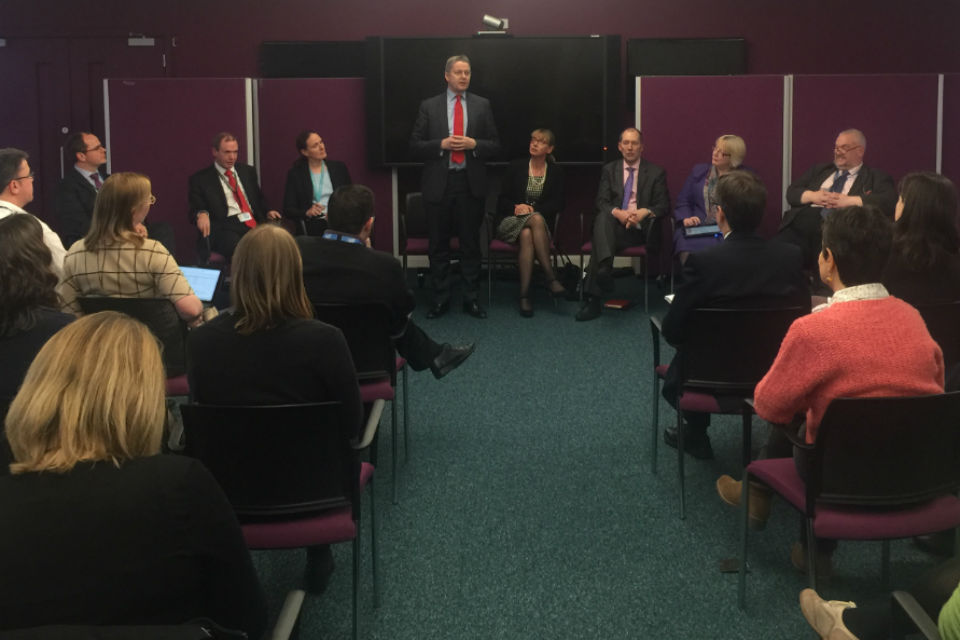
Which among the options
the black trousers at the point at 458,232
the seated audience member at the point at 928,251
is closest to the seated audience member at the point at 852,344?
the seated audience member at the point at 928,251

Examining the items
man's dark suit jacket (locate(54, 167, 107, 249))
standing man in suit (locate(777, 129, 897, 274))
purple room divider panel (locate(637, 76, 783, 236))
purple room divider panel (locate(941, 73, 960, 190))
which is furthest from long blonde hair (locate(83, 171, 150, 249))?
purple room divider panel (locate(941, 73, 960, 190))

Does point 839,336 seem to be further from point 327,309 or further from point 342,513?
point 327,309

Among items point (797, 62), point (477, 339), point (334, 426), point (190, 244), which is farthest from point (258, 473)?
point (797, 62)

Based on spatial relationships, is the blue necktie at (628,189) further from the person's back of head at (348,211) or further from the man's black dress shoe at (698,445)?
the person's back of head at (348,211)

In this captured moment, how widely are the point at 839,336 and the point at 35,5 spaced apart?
8607mm

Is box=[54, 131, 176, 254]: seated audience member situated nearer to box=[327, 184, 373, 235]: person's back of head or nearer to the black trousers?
the black trousers

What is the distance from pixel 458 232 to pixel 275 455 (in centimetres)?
493

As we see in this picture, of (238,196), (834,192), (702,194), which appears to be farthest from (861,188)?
(238,196)

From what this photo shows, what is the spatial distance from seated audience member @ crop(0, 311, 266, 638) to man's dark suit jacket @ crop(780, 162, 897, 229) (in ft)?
18.1

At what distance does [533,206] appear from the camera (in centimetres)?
766

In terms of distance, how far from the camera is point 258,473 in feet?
8.18

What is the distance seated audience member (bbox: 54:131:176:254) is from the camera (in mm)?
6574

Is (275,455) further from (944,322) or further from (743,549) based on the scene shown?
(944,322)

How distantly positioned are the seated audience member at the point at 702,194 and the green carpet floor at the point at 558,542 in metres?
2.14
